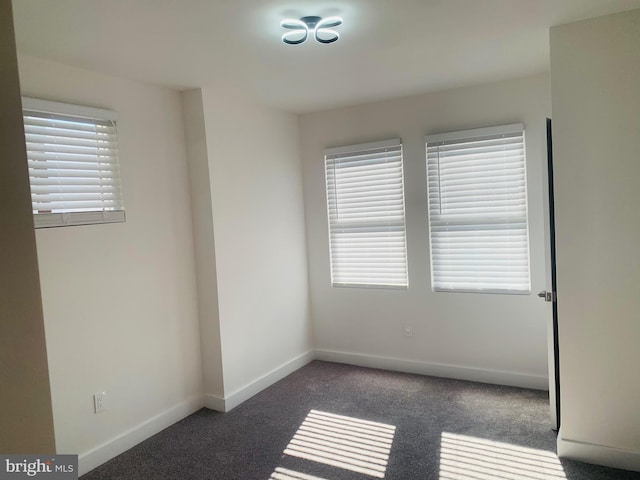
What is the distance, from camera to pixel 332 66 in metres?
3.05

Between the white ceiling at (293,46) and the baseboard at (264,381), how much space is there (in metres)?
2.41

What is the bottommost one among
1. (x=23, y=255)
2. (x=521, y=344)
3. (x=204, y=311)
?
(x=521, y=344)

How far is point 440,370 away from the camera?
4.06m

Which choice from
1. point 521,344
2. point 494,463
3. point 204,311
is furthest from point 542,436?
point 204,311

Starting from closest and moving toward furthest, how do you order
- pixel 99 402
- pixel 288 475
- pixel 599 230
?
pixel 599 230
pixel 288 475
pixel 99 402

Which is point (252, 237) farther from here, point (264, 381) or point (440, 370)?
point (440, 370)

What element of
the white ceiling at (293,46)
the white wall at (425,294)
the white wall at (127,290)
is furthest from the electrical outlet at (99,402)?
the white wall at (425,294)

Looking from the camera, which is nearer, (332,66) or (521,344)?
(332,66)

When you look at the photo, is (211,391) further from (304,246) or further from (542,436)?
(542,436)

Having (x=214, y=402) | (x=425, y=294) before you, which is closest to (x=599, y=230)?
(x=425, y=294)

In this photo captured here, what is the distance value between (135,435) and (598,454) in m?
2.91

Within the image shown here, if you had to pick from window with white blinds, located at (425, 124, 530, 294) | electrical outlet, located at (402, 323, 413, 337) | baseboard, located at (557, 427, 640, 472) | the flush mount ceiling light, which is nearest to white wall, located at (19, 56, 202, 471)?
the flush mount ceiling light

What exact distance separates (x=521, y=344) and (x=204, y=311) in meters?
2.59

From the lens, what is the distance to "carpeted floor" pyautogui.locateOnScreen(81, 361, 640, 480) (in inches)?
104
